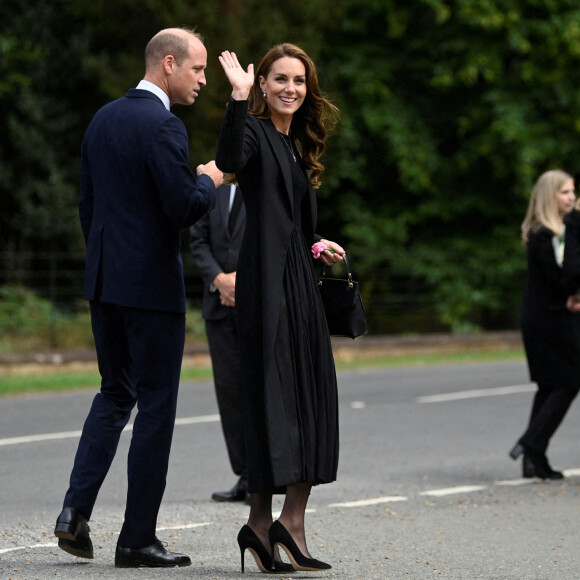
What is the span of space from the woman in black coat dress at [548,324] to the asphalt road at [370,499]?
0.40 metres

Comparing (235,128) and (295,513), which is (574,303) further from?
(235,128)

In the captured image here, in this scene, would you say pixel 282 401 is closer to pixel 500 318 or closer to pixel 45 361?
pixel 45 361

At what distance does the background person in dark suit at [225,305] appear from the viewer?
7.43 m

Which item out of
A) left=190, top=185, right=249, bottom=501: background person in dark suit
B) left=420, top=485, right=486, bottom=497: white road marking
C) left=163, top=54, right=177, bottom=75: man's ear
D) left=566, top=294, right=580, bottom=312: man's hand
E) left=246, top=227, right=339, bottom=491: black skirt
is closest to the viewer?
left=246, top=227, right=339, bottom=491: black skirt

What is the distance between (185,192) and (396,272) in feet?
54.6

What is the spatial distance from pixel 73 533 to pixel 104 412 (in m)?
0.51

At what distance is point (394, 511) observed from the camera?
7117mm

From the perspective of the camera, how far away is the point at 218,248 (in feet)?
25.0

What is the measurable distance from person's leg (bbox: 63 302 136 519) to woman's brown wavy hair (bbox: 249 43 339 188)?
100 cm

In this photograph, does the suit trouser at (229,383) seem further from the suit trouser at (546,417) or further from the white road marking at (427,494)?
the suit trouser at (546,417)

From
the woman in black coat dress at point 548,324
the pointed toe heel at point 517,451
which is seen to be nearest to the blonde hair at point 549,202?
the woman in black coat dress at point 548,324

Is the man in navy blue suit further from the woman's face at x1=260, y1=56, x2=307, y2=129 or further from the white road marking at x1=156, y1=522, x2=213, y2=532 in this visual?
the white road marking at x1=156, y1=522, x2=213, y2=532

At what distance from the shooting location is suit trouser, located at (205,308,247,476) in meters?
7.39

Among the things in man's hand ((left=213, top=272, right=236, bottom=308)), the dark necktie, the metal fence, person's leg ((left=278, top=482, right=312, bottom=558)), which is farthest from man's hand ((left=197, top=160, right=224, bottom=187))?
the metal fence
